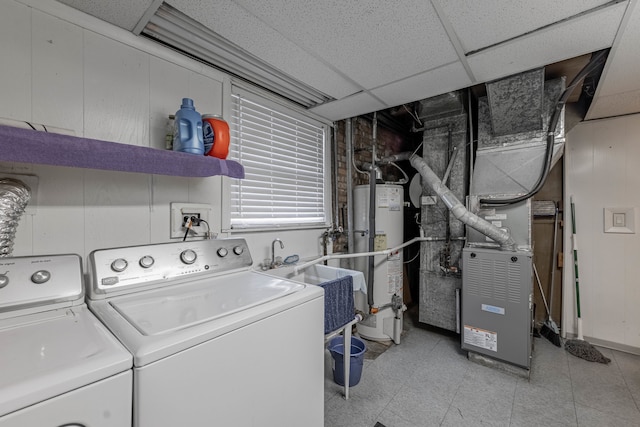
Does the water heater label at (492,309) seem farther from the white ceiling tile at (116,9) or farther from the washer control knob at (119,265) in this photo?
the white ceiling tile at (116,9)

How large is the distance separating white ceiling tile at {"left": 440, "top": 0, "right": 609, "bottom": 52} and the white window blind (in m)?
1.42

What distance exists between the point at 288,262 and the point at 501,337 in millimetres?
1956

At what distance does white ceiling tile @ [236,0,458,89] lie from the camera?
1.32m

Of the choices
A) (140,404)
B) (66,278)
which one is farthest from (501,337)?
(66,278)

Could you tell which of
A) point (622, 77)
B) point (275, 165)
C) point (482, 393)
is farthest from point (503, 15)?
point (482, 393)

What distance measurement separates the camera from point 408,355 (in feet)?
8.60

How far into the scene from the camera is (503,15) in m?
1.38

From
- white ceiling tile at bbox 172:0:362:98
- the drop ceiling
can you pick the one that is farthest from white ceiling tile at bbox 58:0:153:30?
white ceiling tile at bbox 172:0:362:98

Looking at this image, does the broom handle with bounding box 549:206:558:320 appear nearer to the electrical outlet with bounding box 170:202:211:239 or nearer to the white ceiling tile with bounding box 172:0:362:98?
the white ceiling tile with bounding box 172:0:362:98

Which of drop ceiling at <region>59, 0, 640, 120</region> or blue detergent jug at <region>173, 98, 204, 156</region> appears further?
blue detergent jug at <region>173, 98, 204, 156</region>

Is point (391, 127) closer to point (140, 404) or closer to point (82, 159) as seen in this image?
point (82, 159)

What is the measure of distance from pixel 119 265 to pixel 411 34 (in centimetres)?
189

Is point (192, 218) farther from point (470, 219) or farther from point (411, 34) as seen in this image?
point (470, 219)

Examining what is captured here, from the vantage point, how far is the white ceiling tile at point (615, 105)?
228 cm
